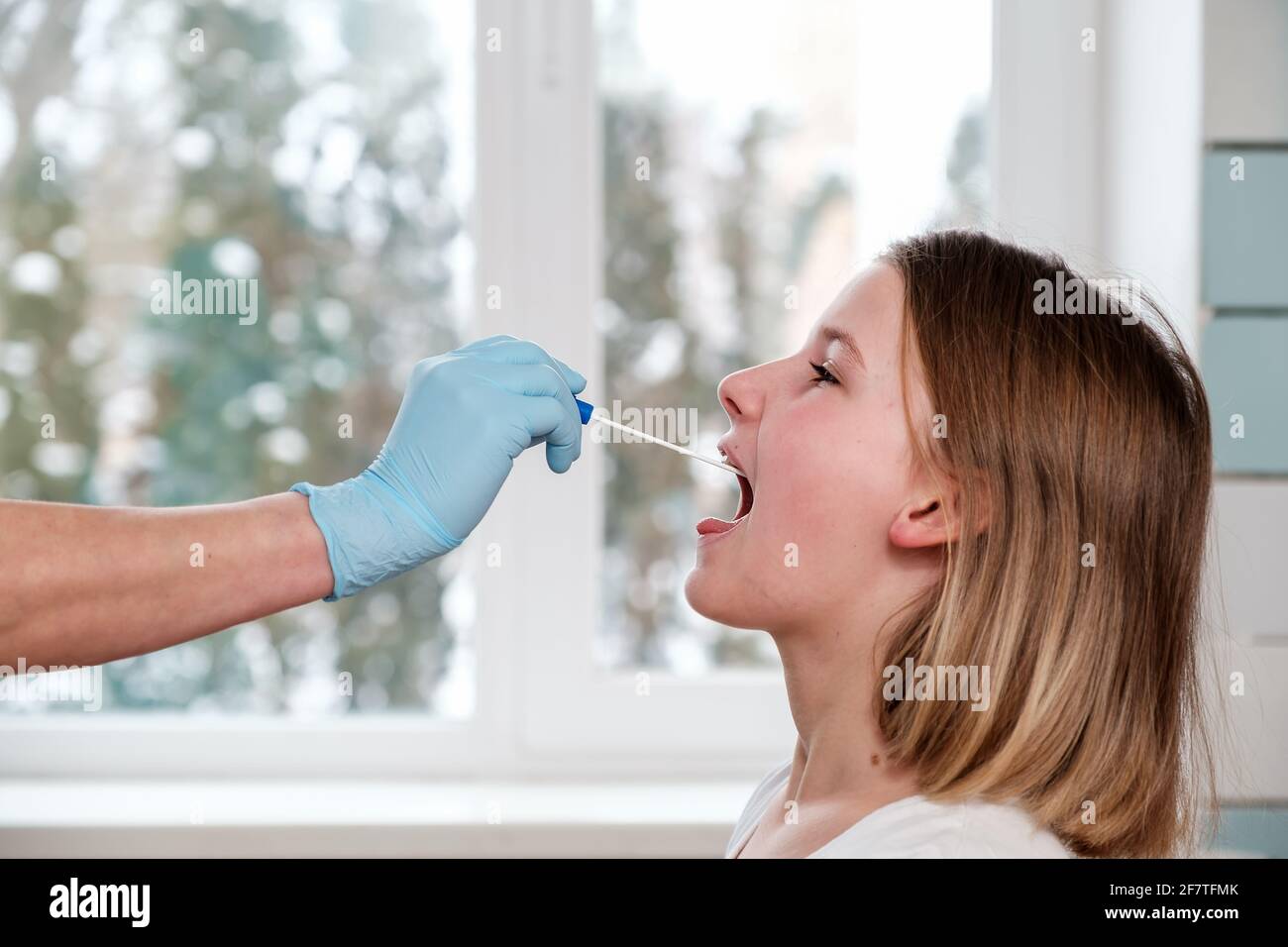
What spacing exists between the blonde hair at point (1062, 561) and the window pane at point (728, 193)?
830 mm

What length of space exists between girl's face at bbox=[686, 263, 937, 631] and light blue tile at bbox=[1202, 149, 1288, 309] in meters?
0.74

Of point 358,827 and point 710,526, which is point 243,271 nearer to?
point 358,827

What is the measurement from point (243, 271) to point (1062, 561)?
1401mm

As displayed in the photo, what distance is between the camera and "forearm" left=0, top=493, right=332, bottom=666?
2.90 ft

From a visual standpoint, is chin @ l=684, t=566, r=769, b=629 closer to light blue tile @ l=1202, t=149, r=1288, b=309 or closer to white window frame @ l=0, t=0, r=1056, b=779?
white window frame @ l=0, t=0, r=1056, b=779

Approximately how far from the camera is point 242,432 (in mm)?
1878

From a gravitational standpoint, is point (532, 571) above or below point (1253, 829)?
above

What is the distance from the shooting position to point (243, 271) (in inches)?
73.2

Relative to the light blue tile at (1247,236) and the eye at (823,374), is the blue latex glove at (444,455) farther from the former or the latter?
the light blue tile at (1247,236)

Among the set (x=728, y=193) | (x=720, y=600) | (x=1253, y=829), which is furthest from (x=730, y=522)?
(x=1253, y=829)
